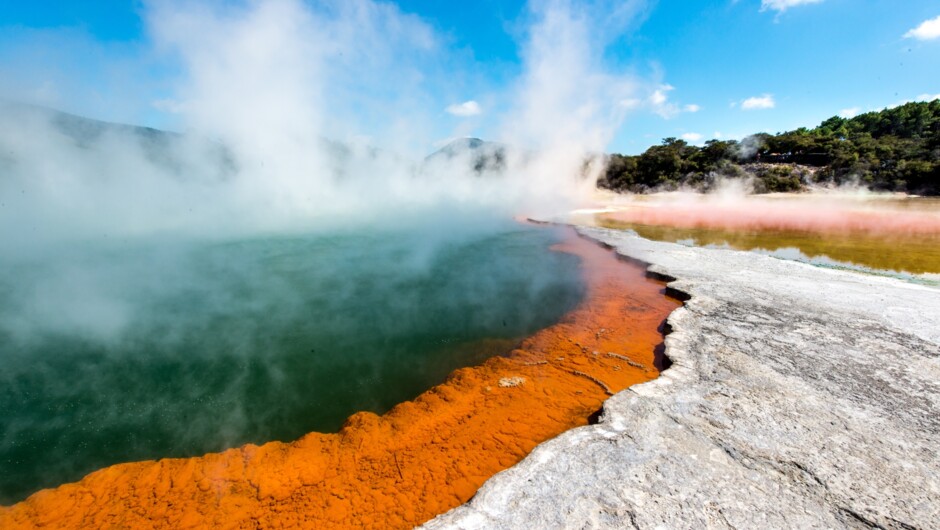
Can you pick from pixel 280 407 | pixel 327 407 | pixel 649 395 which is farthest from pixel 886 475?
pixel 280 407

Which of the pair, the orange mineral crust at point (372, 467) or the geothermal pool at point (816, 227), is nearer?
the orange mineral crust at point (372, 467)

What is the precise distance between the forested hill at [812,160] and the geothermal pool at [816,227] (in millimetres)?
2673

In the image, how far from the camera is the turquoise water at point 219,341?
3.91 metres

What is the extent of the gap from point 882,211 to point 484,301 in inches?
877

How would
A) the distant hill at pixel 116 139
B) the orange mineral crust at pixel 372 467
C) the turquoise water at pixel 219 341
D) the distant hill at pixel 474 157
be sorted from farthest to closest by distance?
the distant hill at pixel 474 157, the distant hill at pixel 116 139, the turquoise water at pixel 219 341, the orange mineral crust at pixel 372 467

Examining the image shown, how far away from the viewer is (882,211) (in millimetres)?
17688

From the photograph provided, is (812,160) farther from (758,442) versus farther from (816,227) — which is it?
(758,442)

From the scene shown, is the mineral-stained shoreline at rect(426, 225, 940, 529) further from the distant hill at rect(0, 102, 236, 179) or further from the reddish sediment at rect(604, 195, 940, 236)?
the distant hill at rect(0, 102, 236, 179)

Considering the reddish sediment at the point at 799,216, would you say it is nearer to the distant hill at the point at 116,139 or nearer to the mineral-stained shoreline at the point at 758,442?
the mineral-stained shoreline at the point at 758,442

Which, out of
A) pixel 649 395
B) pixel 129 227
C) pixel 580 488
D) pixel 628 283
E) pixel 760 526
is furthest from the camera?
pixel 129 227

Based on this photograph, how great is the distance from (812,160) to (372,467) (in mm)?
40006

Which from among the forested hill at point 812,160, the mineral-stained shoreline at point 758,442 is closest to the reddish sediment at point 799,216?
the forested hill at point 812,160

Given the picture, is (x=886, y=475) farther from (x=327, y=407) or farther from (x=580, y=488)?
(x=327, y=407)

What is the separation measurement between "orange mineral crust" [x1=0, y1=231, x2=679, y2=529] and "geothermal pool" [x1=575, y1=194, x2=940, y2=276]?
352 inches
